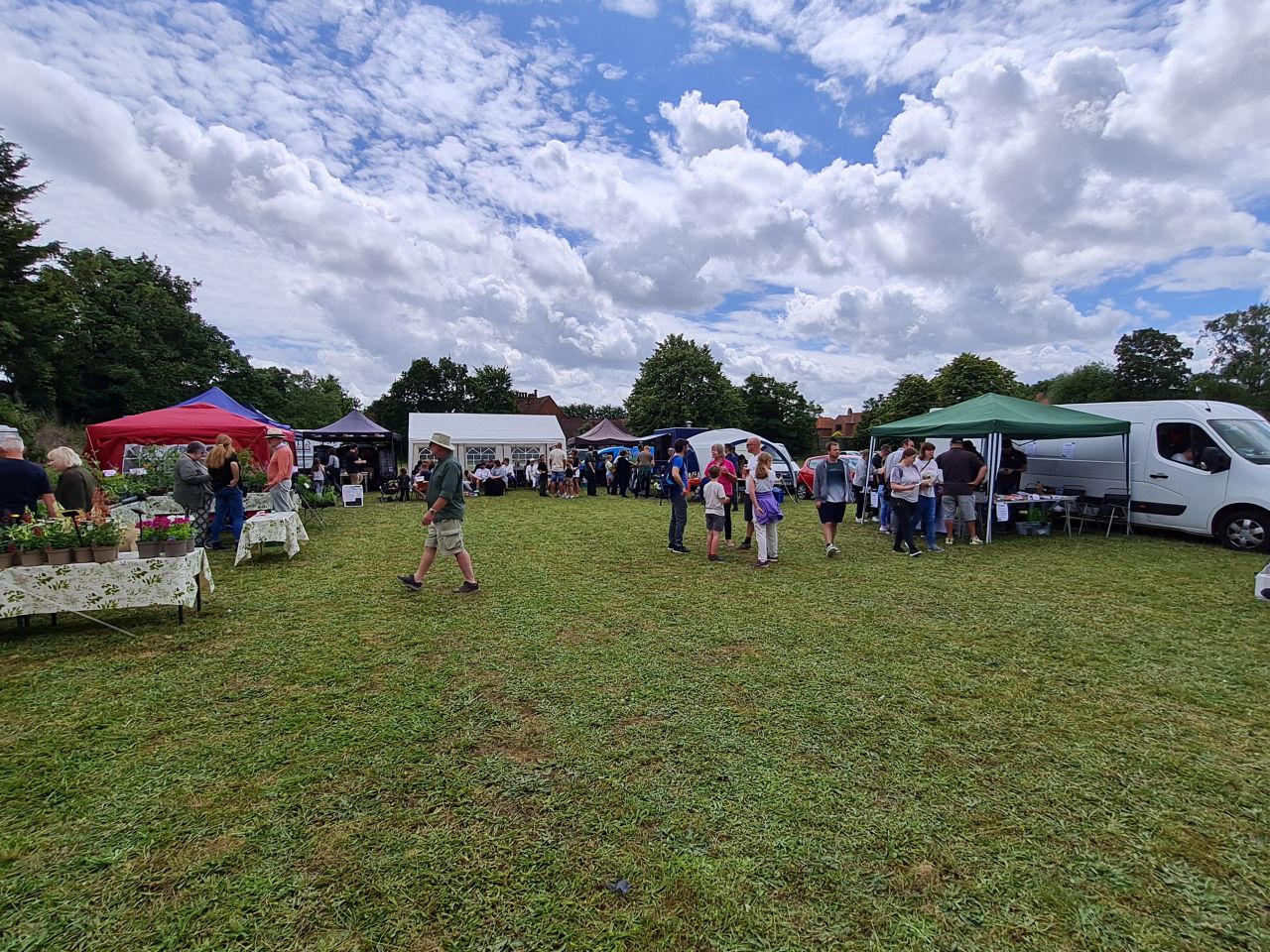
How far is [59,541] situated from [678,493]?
6.44 m

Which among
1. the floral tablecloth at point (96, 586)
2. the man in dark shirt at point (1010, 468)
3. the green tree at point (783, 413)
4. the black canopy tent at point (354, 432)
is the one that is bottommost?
the floral tablecloth at point (96, 586)

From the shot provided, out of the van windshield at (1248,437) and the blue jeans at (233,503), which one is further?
the blue jeans at (233,503)

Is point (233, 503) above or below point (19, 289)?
below

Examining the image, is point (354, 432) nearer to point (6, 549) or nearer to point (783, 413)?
point (6, 549)

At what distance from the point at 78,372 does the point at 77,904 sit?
1601 inches

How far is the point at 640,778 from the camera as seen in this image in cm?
285

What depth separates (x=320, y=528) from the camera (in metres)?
11.3

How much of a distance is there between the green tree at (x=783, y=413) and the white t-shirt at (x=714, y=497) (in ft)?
149

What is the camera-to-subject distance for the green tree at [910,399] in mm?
43403

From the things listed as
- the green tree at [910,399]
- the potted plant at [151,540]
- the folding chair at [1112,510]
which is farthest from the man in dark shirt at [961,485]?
the green tree at [910,399]

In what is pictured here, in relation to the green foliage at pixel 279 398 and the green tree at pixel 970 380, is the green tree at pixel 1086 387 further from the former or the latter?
the green foliage at pixel 279 398

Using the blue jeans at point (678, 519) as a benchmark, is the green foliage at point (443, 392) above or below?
above

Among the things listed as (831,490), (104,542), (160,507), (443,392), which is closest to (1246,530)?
(831,490)

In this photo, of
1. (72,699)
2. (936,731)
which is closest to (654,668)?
(936,731)
